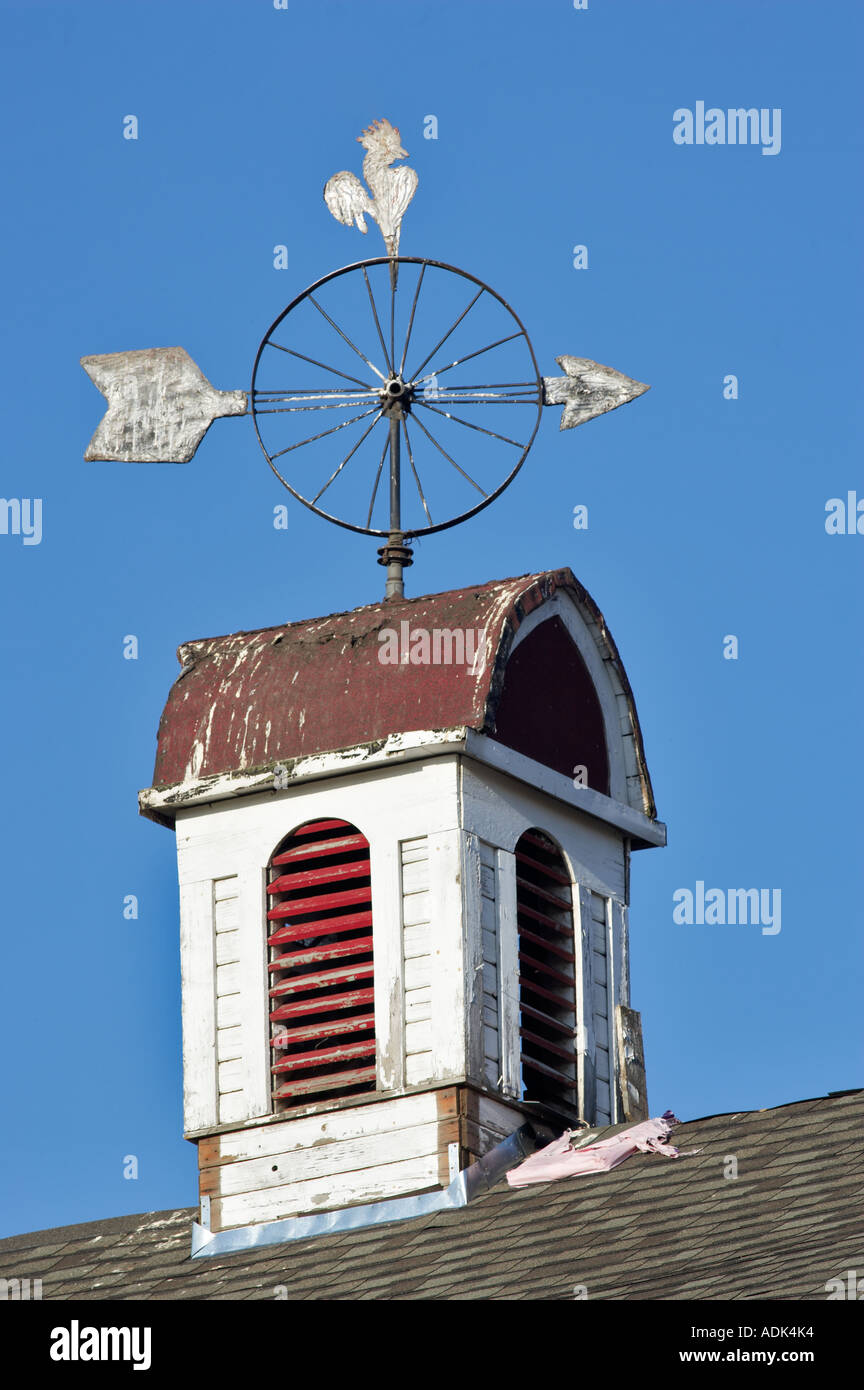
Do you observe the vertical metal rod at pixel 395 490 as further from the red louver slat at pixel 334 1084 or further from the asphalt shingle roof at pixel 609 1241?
the asphalt shingle roof at pixel 609 1241

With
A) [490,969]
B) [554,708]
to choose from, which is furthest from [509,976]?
[554,708]

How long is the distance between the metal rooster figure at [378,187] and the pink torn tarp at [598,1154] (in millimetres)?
6888

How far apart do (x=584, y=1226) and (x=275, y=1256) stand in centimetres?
244

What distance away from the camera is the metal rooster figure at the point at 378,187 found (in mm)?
24469

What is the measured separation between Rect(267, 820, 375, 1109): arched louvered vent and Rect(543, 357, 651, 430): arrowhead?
11.4 ft

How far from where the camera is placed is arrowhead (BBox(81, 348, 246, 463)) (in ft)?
80.7

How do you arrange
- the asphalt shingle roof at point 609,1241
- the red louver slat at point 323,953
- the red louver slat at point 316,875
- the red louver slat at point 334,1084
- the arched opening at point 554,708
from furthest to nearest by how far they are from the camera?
the arched opening at point 554,708 → the red louver slat at point 316,875 → the red louver slat at point 323,953 → the red louver slat at point 334,1084 → the asphalt shingle roof at point 609,1241

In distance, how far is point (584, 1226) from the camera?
2033 centimetres

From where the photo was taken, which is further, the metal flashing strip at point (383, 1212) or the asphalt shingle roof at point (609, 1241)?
the metal flashing strip at point (383, 1212)

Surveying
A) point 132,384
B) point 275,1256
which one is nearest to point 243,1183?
point 275,1256

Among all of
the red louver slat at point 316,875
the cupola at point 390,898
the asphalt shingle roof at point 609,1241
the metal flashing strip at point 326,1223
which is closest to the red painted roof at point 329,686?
the cupola at point 390,898

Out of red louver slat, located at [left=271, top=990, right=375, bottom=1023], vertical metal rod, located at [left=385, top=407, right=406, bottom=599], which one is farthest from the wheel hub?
red louver slat, located at [left=271, top=990, right=375, bottom=1023]

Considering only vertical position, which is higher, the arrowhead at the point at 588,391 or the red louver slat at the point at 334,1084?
the arrowhead at the point at 588,391
